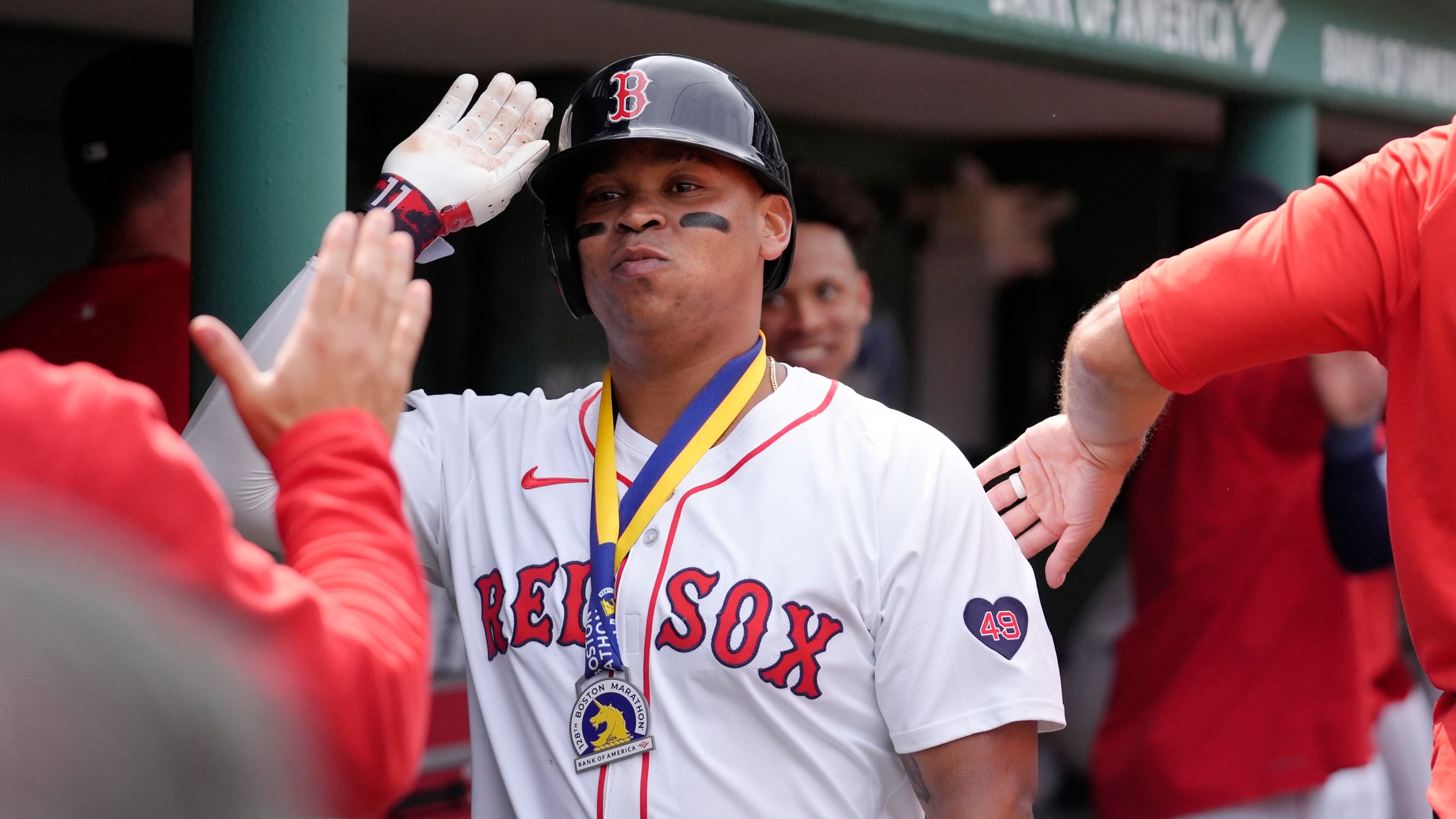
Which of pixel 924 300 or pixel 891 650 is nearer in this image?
pixel 891 650

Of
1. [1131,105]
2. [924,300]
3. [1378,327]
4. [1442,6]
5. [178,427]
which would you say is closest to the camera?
[1378,327]

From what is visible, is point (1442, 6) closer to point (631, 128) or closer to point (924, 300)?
point (924, 300)

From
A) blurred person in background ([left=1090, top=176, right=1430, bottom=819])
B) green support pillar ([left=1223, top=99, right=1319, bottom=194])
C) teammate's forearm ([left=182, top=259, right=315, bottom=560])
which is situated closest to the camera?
teammate's forearm ([left=182, top=259, right=315, bottom=560])

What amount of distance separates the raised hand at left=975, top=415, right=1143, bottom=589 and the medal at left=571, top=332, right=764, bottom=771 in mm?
407

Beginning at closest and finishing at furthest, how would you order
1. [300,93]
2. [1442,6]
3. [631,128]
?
[631,128] < [300,93] < [1442,6]

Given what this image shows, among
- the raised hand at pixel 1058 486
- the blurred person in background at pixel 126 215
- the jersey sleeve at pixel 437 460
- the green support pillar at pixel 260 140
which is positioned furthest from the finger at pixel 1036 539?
the blurred person in background at pixel 126 215

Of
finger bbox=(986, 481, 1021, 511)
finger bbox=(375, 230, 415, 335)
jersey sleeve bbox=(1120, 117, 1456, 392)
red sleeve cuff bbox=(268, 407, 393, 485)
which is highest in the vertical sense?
jersey sleeve bbox=(1120, 117, 1456, 392)

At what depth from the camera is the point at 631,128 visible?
1.98 metres

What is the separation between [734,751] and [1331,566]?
2.14 metres

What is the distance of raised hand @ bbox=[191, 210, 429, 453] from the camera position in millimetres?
1229

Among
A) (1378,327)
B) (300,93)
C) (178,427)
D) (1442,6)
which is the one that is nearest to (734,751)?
(1378,327)

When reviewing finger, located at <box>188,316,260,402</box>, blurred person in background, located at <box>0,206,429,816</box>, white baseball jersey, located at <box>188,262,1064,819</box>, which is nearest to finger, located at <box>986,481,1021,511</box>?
white baseball jersey, located at <box>188,262,1064,819</box>

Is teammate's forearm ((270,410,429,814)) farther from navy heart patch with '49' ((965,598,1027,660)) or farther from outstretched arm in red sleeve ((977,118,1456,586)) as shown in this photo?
outstretched arm in red sleeve ((977,118,1456,586))

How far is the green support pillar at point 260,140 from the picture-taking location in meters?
2.13
